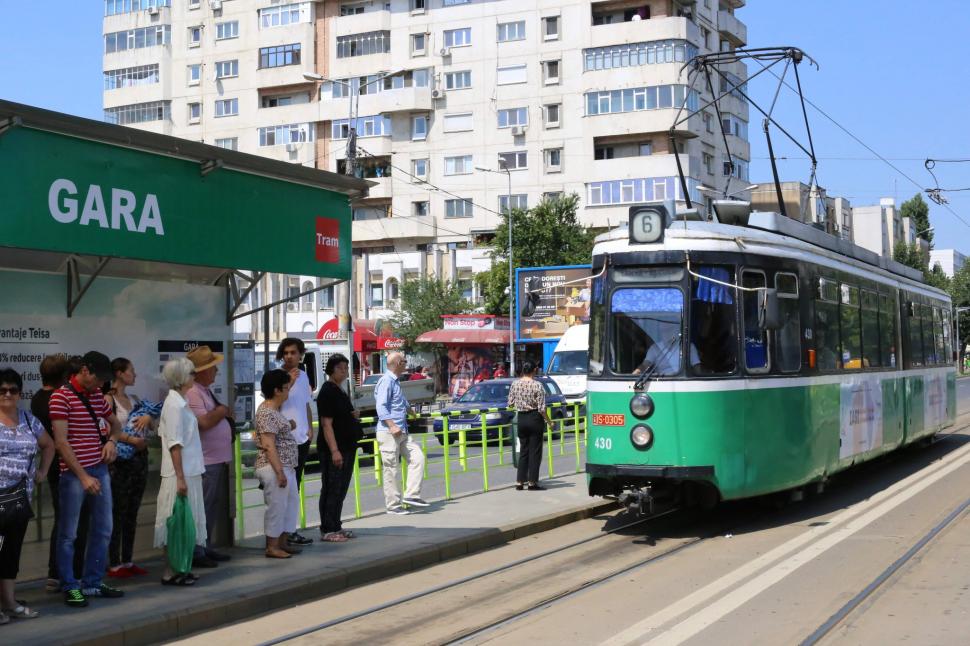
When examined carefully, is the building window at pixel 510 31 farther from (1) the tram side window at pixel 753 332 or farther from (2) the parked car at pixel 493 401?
(1) the tram side window at pixel 753 332

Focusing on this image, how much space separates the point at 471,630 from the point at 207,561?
3.20 meters

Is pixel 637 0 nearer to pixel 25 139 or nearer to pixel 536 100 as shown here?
pixel 536 100

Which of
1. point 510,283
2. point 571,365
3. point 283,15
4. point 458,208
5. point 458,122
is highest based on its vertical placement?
point 283,15

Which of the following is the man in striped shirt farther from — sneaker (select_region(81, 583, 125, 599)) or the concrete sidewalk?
the concrete sidewalk

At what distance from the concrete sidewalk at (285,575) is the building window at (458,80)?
54294mm

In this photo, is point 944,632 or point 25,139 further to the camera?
point 25,139

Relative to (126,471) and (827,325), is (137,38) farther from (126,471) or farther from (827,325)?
(126,471)

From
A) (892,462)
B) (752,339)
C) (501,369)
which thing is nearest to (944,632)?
(752,339)

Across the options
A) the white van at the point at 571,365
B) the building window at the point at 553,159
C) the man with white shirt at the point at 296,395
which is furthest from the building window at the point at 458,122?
the man with white shirt at the point at 296,395

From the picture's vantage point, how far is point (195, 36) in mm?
74500

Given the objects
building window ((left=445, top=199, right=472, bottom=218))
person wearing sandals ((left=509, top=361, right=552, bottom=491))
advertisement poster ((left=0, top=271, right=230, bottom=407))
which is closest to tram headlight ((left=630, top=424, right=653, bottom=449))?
person wearing sandals ((left=509, top=361, right=552, bottom=491))

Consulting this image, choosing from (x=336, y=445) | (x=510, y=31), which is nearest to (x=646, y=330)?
(x=336, y=445)

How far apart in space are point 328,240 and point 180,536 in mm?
3874

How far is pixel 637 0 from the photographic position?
62.0m
